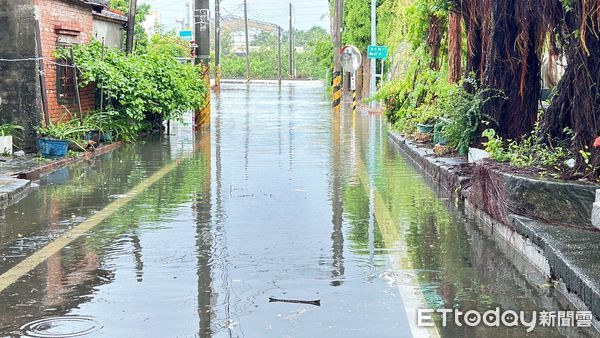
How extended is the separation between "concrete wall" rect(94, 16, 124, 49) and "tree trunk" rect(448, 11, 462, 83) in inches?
369

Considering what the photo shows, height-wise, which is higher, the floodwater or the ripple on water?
the ripple on water

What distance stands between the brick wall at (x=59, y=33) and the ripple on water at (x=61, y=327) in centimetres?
1246

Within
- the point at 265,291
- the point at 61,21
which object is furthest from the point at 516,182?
the point at 61,21

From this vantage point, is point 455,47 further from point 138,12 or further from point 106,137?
point 138,12

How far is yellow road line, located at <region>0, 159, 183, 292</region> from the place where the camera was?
7.88m

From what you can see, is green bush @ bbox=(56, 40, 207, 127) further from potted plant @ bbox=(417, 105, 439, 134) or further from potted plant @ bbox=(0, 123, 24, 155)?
potted plant @ bbox=(417, 105, 439, 134)

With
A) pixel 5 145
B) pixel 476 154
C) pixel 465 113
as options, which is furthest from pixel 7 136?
pixel 476 154

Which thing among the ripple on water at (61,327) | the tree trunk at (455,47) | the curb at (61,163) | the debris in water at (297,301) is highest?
the tree trunk at (455,47)

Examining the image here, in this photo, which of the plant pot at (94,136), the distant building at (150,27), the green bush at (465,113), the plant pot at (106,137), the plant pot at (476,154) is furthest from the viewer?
the distant building at (150,27)

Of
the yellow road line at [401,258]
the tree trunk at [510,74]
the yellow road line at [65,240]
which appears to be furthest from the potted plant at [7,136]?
the tree trunk at [510,74]

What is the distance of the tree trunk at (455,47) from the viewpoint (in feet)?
56.2

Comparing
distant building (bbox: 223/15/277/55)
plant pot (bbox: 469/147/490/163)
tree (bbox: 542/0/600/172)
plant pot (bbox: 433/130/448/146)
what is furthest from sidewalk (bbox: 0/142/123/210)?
distant building (bbox: 223/15/277/55)

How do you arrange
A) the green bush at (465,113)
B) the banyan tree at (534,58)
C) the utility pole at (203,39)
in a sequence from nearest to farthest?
the banyan tree at (534,58)
the green bush at (465,113)
the utility pole at (203,39)

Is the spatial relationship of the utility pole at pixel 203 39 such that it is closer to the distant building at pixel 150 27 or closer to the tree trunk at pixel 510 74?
the distant building at pixel 150 27
